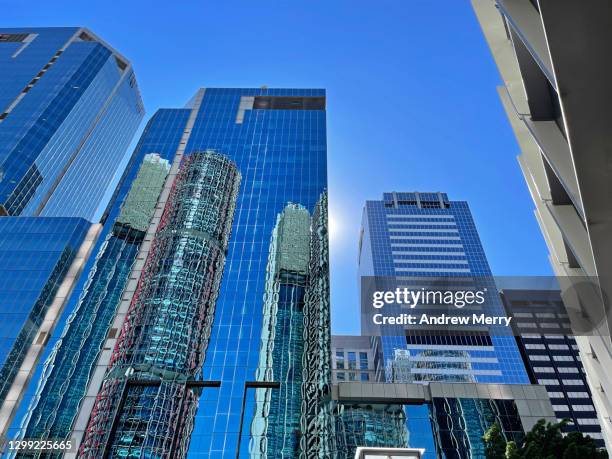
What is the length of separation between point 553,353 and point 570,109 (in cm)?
12850

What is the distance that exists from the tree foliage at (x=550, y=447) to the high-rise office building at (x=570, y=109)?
9.57 meters

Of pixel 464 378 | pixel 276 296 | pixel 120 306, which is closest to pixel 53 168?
pixel 120 306

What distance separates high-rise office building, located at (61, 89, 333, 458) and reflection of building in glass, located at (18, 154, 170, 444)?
1336 mm

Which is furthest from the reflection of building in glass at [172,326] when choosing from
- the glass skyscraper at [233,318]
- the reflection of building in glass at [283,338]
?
the reflection of building in glass at [283,338]

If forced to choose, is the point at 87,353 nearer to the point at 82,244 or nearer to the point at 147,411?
the point at 147,411

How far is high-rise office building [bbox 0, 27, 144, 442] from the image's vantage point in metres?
53.5

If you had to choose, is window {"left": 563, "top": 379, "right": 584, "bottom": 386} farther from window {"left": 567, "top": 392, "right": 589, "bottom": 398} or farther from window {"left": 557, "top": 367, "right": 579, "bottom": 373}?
window {"left": 557, "top": 367, "right": 579, "bottom": 373}

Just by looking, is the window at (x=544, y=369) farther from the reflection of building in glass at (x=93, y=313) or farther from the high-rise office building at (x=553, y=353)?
the reflection of building in glass at (x=93, y=313)

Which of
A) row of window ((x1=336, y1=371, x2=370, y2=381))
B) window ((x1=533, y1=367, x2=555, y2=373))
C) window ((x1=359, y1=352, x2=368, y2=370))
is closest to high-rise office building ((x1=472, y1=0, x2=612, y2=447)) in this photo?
row of window ((x1=336, y1=371, x2=370, y2=381))

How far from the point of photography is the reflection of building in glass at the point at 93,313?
44469 mm

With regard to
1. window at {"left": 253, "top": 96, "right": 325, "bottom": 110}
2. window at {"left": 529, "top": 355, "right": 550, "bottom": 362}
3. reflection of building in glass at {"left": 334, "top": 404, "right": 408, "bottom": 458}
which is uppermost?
window at {"left": 253, "top": 96, "right": 325, "bottom": 110}

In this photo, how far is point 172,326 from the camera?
47156 mm

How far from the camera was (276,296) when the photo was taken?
5344 centimetres
